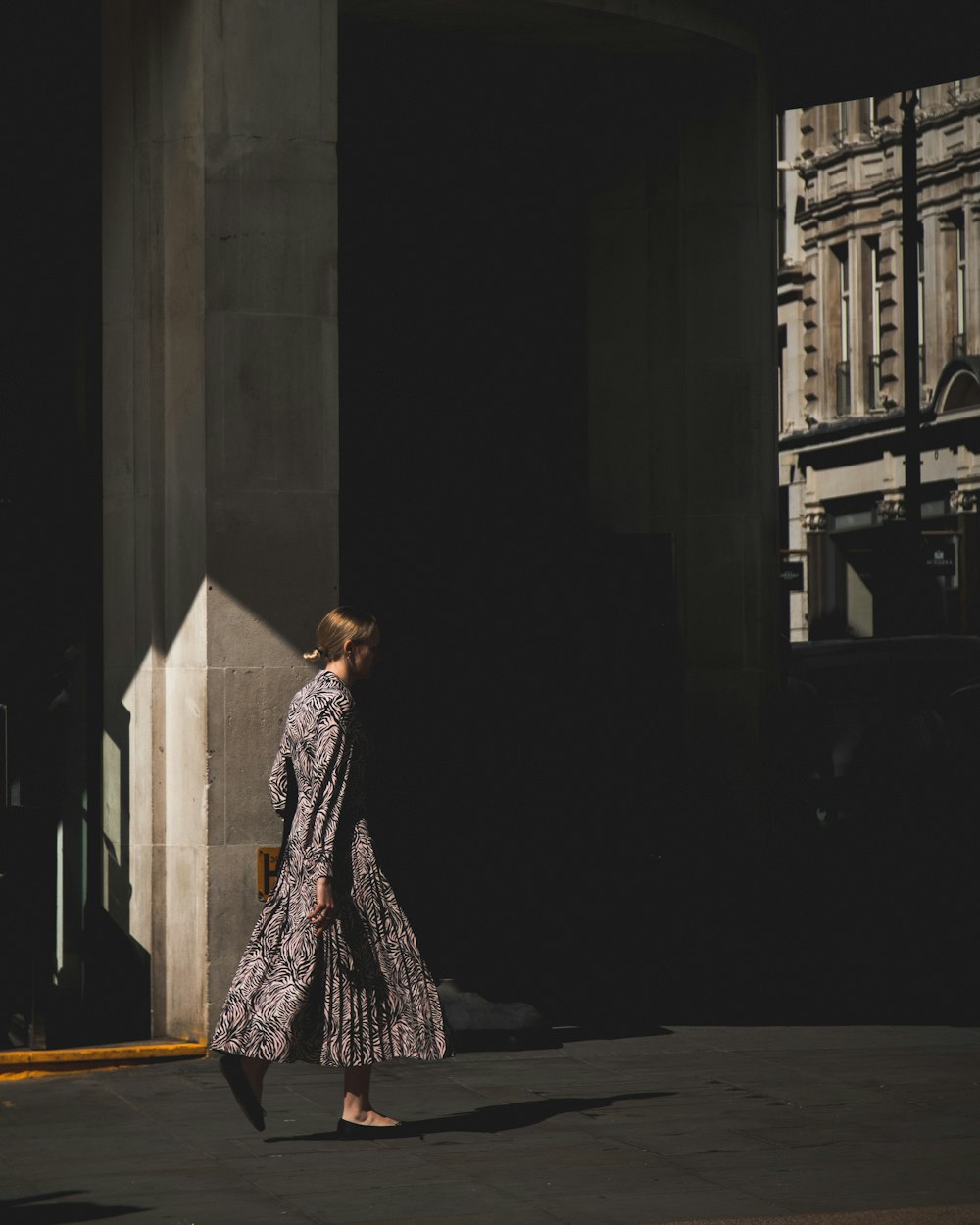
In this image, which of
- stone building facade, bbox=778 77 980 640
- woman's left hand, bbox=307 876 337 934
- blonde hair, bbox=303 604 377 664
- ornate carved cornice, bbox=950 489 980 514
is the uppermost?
stone building facade, bbox=778 77 980 640

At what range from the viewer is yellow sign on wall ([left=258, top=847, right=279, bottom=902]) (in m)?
9.59

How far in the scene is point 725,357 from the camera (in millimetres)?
12805

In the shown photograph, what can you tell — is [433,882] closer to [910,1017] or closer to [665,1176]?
[910,1017]

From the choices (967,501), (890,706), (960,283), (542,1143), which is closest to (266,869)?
(542,1143)

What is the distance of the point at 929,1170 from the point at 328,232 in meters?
5.07

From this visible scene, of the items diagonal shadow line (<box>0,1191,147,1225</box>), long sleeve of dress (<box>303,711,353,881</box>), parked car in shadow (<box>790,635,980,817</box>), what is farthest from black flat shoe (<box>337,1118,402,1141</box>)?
parked car in shadow (<box>790,635,980,817</box>)

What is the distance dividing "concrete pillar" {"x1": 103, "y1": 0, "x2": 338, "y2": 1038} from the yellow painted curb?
0.14 meters

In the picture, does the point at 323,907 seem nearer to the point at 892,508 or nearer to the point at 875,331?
the point at 892,508

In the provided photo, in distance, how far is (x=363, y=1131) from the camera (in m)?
7.51

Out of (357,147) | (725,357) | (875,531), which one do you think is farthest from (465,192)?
(875,531)

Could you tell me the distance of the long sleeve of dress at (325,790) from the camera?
24.6 feet

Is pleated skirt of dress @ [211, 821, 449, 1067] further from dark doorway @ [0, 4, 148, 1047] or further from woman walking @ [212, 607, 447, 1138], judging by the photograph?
dark doorway @ [0, 4, 148, 1047]

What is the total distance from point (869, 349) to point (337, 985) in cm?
3777

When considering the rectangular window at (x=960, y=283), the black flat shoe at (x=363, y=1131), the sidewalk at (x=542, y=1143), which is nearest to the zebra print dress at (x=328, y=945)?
the black flat shoe at (x=363, y=1131)
